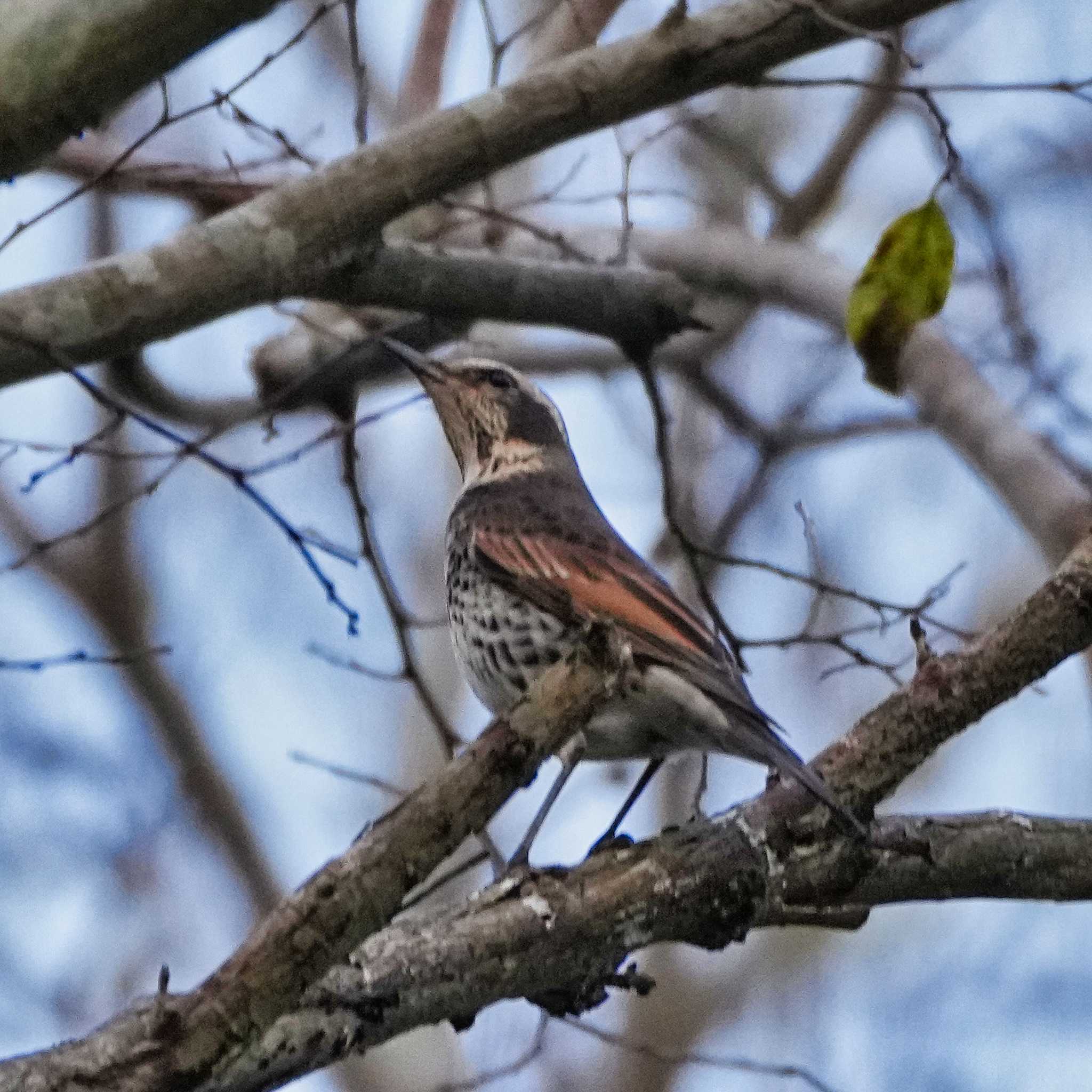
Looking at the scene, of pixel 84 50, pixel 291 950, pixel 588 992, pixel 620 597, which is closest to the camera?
pixel 291 950

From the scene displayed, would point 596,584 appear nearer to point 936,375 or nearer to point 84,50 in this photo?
point 936,375

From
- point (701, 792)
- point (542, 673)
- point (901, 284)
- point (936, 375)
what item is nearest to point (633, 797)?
point (701, 792)

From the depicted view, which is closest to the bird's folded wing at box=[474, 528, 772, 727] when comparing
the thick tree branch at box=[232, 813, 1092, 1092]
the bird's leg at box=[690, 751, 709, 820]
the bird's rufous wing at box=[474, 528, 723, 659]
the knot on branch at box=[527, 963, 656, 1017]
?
the bird's rufous wing at box=[474, 528, 723, 659]

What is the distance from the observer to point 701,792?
456 cm

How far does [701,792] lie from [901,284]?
1.62 meters

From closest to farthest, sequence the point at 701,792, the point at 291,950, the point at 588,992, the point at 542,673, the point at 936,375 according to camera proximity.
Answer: the point at 291,950 → the point at 588,992 → the point at 542,673 → the point at 701,792 → the point at 936,375

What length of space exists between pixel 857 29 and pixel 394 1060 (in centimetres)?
663

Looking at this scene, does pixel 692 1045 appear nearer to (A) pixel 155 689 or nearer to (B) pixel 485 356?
(A) pixel 155 689

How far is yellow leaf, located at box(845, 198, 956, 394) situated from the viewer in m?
4.79

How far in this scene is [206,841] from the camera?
30.6ft

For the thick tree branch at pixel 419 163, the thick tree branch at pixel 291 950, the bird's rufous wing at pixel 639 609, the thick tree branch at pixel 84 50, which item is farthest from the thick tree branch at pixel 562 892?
the thick tree branch at pixel 84 50

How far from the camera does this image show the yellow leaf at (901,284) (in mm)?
4785

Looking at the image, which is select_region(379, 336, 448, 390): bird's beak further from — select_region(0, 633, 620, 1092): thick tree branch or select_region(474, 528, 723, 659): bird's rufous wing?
select_region(0, 633, 620, 1092): thick tree branch

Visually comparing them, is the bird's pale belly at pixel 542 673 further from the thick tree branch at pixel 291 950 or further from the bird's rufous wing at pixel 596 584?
the thick tree branch at pixel 291 950
